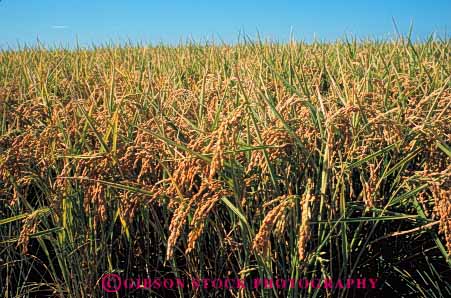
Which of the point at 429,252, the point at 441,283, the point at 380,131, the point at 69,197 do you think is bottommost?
the point at 441,283

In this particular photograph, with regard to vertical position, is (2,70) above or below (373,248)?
above

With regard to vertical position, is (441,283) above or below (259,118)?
below

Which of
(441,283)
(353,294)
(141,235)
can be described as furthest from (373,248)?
(141,235)

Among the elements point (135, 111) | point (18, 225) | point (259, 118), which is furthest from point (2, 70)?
point (259, 118)

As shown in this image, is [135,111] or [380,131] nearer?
[380,131]

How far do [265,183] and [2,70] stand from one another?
3.06 m

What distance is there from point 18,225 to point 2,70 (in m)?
2.19

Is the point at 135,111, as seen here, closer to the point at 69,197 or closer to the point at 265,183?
the point at 69,197

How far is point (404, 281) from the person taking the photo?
5.35 ft

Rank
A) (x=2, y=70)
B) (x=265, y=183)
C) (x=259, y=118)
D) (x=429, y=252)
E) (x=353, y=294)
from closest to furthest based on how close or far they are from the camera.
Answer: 1. (x=265, y=183)
2. (x=259, y=118)
3. (x=353, y=294)
4. (x=429, y=252)
5. (x=2, y=70)

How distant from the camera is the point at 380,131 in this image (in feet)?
4.60

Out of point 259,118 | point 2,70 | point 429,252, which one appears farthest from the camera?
point 2,70

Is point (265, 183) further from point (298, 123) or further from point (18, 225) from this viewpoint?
point (18, 225)

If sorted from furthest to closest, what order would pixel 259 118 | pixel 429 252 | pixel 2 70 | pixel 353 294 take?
pixel 2 70
pixel 429 252
pixel 353 294
pixel 259 118
